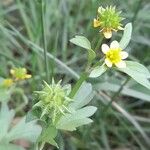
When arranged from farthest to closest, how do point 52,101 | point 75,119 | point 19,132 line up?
1. point 19,132
2. point 75,119
3. point 52,101

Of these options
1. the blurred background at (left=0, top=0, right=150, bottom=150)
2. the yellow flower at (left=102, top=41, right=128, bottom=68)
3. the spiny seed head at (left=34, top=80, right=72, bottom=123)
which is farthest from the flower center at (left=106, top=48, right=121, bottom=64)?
the blurred background at (left=0, top=0, right=150, bottom=150)

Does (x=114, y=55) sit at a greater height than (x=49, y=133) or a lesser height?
greater

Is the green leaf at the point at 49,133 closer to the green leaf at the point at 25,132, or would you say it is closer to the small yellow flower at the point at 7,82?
the green leaf at the point at 25,132

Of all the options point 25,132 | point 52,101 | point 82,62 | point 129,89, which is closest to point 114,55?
point 52,101

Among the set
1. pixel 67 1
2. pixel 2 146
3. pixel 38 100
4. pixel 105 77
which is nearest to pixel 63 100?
pixel 38 100

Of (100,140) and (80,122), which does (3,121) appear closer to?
(80,122)

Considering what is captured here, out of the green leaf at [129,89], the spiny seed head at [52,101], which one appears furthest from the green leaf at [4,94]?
the spiny seed head at [52,101]

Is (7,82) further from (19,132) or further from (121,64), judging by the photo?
(121,64)
